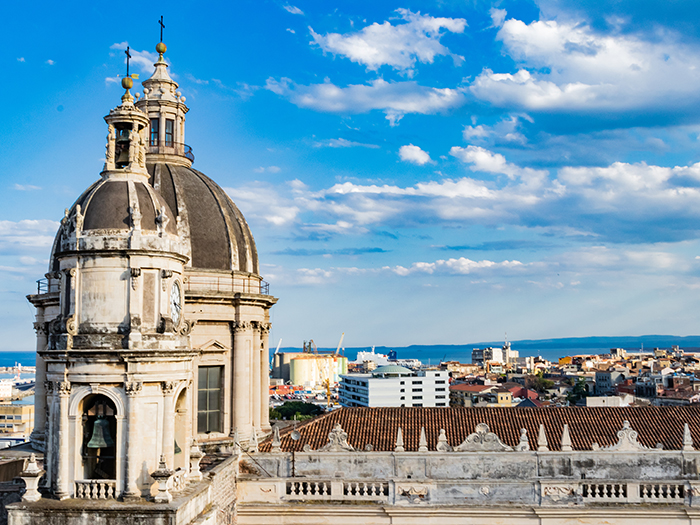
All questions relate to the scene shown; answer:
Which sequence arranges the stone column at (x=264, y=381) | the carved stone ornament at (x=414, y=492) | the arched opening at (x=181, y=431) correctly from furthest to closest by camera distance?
1. the stone column at (x=264, y=381)
2. the carved stone ornament at (x=414, y=492)
3. the arched opening at (x=181, y=431)

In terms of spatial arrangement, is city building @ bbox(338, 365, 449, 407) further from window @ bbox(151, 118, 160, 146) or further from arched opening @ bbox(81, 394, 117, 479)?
arched opening @ bbox(81, 394, 117, 479)

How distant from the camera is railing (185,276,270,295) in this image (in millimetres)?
31625

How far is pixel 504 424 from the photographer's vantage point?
2947 cm

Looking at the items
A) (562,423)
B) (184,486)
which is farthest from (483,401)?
(184,486)

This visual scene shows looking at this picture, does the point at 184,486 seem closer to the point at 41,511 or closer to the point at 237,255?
the point at 41,511

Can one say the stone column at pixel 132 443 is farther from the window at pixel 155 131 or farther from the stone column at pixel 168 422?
the window at pixel 155 131

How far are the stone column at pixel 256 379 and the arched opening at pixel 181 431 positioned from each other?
11.6 metres

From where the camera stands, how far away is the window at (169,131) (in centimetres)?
3500

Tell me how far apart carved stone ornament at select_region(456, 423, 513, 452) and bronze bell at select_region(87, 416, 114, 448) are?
12.8m

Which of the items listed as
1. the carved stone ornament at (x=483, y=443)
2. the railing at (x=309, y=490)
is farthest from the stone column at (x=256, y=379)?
the carved stone ornament at (x=483, y=443)

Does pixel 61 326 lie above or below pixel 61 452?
above

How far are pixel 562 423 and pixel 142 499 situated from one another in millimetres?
17705

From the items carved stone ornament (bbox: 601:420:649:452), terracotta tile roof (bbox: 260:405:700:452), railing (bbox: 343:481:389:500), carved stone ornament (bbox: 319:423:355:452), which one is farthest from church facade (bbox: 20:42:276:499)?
carved stone ornament (bbox: 601:420:649:452)

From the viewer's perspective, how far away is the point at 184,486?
20234 mm
